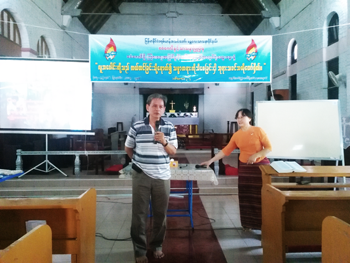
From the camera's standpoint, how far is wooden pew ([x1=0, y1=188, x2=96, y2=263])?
1746 mm

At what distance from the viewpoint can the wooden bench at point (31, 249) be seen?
944 millimetres

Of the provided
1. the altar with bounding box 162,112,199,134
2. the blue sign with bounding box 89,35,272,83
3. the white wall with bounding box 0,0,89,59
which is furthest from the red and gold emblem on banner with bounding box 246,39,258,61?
the altar with bounding box 162,112,199,134

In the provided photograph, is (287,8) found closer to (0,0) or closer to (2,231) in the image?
(0,0)

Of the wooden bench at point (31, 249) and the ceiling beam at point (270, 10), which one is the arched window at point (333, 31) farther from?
the wooden bench at point (31, 249)

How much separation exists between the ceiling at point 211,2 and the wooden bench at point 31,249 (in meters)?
8.93

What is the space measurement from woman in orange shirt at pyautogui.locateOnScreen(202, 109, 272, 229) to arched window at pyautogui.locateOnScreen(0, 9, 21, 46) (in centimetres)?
552

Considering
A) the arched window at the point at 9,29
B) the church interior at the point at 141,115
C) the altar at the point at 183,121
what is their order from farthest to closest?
the altar at the point at 183,121, the arched window at the point at 9,29, the church interior at the point at 141,115

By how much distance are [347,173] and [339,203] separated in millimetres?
250

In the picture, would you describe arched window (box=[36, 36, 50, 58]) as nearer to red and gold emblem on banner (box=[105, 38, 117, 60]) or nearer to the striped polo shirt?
red and gold emblem on banner (box=[105, 38, 117, 60])

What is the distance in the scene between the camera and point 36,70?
466 centimetres

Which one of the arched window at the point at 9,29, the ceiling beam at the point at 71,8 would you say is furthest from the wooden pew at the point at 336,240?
the ceiling beam at the point at 71,8

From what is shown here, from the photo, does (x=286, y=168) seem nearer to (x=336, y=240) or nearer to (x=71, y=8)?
(x=336, y=240)

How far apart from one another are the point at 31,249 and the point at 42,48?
804 centimetres

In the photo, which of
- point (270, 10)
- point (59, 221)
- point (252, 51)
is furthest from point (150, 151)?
point (270, 10)
